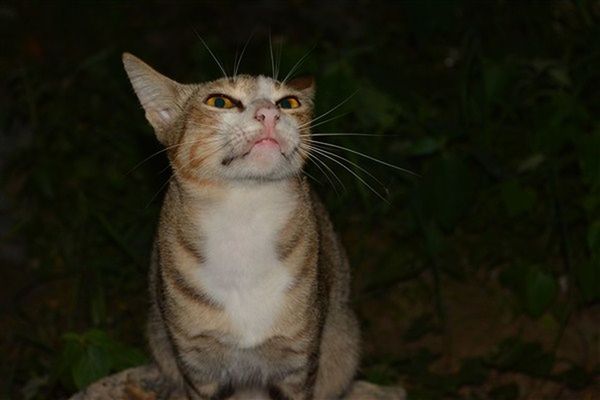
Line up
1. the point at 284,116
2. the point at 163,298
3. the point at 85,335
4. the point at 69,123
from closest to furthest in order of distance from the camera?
the point at 284,116 → the point at 163,298 → the point at 85,335 → the point at 69,123

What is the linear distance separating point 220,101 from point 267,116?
229mm

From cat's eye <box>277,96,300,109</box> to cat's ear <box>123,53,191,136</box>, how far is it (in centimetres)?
34

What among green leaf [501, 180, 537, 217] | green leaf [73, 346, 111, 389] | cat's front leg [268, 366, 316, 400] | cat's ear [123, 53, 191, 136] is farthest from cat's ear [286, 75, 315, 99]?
green leaf [501, 180, 537, 217]

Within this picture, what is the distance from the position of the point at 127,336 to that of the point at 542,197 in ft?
7.90

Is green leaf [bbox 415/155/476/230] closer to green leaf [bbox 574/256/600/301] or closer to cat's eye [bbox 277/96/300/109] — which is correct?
green leaf [bbox 574/256/600/301]

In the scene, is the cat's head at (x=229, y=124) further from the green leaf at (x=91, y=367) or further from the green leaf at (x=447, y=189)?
the green leaf at (x=447, y=189)

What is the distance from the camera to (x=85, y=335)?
11.6ft

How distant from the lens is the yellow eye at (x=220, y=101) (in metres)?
2.63

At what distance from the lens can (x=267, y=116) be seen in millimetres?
2486

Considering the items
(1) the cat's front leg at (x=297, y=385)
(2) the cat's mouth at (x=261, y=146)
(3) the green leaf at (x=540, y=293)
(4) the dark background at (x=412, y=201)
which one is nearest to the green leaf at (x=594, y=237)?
(4) the dark background at (x=412, y=201)

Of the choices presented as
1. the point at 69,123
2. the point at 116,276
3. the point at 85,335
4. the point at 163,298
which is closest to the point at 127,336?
the point at 116,276

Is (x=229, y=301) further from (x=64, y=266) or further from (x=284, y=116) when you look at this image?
(x=64, y=266)

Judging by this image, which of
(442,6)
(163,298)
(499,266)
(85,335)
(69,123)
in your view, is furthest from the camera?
(69,123)

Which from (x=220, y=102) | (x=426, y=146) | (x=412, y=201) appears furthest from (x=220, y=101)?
(x=412, y=201)
